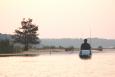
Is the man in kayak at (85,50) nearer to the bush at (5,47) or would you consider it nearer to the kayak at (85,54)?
the kayak at (85,54)

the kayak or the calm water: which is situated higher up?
the kayak

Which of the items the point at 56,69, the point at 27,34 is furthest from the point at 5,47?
the point at 56,69

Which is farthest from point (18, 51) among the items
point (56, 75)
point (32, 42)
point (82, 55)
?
point (56, 75)

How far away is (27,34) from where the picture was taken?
105875mm

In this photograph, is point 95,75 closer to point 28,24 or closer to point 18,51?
point 18,51

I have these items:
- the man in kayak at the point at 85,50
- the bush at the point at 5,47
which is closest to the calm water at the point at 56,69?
→ the man in kayak at the point at 85,50

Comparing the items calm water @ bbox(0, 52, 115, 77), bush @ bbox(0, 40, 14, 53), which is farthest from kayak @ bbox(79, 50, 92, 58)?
bush @ bbox(0, 40, 14, 53)

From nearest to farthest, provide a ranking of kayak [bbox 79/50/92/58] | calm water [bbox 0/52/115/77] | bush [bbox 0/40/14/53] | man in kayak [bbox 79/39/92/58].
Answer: calm water [bbox 0/52/115/77], man in kayak [bbox 79/39/92/58], kayak [bbox 79/50/92/58], bush [bbox 0/40/14/53]

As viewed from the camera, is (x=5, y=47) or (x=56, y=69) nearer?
(x=56, y=69)

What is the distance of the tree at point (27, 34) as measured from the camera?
10556 centimetres

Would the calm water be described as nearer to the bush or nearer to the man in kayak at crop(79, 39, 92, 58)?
the man in kayak at crop(79, 39, 92, 58)

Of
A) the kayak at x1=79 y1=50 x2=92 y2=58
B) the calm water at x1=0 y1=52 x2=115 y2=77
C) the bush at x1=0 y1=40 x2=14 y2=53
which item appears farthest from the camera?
the bush at x1=0 y1=40 x2=14 y2=53

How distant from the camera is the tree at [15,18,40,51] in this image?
106 m

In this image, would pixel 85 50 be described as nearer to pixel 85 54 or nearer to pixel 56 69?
pixel 85 54
